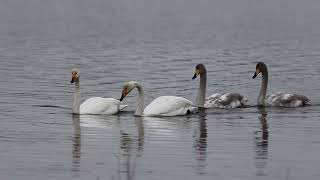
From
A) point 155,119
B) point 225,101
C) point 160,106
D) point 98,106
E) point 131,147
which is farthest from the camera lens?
point 225,101

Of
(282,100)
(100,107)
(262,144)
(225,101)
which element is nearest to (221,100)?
(225,101)

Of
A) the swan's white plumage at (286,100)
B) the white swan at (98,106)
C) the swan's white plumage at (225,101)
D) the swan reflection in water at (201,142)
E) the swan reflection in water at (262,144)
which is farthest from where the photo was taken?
the swan's white plumage at (286,100)

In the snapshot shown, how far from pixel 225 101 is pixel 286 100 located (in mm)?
1547

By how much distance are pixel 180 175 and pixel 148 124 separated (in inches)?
258

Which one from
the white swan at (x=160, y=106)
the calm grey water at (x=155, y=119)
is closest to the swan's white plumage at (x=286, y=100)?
the calm grey water at (x=155, y=119)

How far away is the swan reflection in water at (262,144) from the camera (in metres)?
16.3

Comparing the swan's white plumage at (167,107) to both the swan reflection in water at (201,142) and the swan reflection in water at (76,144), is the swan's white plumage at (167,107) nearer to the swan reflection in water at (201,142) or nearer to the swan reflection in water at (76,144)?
the swan reflection in water at (201,142)

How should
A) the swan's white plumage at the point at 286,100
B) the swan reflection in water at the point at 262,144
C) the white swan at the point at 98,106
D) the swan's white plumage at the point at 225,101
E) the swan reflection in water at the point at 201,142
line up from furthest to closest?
the swan's white plumage at the point at 286,100 → the swan's white plumage at the point at 225,101 → the white swan at the point at 98,106 → the swan reflection in water at the point at 201,142 → the swan reflection in water at the point at 262,144

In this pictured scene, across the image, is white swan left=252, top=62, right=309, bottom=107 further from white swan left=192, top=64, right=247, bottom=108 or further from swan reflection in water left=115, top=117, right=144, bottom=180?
swan reflection in water left=115, top=117, right=144, bottom=180

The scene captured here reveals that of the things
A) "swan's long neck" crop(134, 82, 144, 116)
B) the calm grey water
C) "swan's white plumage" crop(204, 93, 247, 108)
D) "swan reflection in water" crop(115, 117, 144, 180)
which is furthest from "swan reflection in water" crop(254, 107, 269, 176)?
"swan's long neck" crop(134, 82, 144, 116)

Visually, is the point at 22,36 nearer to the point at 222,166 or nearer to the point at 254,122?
the point at 254,122

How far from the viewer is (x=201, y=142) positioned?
1927cm

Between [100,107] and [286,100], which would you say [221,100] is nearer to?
[286,100]

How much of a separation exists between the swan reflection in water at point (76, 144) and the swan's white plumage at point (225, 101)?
139 inches
